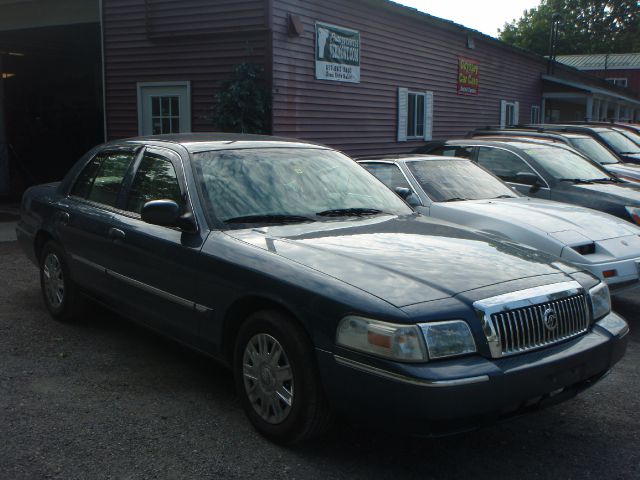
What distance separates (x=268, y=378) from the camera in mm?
3650

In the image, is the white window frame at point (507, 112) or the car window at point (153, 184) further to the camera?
the white window frame at point (507, 112)

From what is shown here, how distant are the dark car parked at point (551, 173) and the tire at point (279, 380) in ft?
→ 18.0

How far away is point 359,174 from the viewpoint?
5148mm

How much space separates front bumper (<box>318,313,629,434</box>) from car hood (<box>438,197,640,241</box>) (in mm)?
3075

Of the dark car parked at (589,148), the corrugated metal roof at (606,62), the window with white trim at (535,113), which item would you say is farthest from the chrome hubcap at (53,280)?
the corrugated metal roof at (606,62)

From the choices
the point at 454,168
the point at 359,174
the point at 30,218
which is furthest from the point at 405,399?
the point at 454,168

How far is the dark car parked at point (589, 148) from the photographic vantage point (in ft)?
37.2

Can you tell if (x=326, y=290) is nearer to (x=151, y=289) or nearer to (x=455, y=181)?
(x=151, y=289)

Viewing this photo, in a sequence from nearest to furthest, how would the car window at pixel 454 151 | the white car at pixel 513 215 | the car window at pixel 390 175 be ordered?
the white car at pixel 513 215
the car window at pixel 390 175
the car window at pixel 454 151

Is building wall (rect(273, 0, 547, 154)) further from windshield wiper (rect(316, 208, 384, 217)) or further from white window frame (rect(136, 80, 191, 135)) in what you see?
windshield wiper (rect(316, 208, 384, 217))

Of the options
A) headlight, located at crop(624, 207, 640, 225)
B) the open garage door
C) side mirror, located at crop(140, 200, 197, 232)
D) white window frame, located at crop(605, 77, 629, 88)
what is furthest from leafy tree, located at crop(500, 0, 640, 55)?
side mirror, located at crop(140, 200, 197, 232)

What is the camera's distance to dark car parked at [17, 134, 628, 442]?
315 cm

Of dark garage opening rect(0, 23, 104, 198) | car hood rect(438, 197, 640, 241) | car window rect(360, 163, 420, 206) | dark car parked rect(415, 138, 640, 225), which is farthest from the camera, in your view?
dark garage opening rect(0, 23, 104, 198)

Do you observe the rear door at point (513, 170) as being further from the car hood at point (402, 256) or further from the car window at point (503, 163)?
the car hood at point (402, 256)
